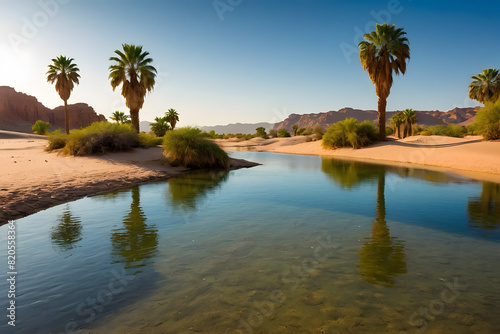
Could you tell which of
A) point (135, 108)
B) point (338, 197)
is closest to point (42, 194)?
point (338, 197)

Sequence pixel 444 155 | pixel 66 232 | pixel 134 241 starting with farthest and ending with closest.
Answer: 1. pixel 444 155
2. pixel 66 232
3. pixel 134 241

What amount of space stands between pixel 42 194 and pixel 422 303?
12.2 m

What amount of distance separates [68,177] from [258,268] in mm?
12182

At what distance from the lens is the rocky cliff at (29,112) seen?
305ft

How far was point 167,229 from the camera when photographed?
7965mm

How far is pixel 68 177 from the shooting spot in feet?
45.1

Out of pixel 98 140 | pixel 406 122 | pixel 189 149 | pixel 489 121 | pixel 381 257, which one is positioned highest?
pixel 406 122

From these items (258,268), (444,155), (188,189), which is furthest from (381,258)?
(444,155)

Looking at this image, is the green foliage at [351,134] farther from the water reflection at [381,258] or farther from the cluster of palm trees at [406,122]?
the water reflection at [381,258]

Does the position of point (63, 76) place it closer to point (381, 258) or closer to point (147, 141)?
point (147, 141)

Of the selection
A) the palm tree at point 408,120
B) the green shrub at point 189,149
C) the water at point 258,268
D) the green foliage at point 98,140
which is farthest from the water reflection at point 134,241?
the palm tree at point 408,120

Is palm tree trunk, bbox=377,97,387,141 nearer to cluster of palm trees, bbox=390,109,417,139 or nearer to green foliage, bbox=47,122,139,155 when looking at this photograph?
cluster of palm trees, bbox=390,109,417,139

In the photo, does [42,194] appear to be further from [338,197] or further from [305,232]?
[338,197]

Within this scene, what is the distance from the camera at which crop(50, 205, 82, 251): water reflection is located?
6.77 m
